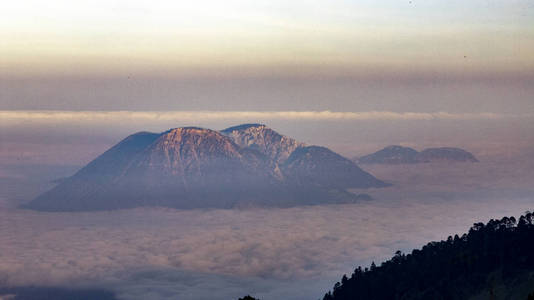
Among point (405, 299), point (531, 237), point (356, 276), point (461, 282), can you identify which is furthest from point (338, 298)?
point (531, 237)

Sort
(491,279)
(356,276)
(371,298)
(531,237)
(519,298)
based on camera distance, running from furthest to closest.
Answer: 1. (356,276)
2. (371,298)
3. (531,237)
4. (491,279)
5. (519,298)

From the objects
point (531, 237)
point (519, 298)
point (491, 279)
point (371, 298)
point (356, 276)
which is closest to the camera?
point (519, 298)

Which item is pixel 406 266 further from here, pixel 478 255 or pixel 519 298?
pixel 519 298

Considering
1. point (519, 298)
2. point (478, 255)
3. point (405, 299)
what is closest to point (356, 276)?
point (405, 299)

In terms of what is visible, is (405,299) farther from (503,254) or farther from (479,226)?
(479,226)

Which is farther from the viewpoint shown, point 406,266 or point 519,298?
point 406,266

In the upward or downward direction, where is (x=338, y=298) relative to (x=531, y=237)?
downward
